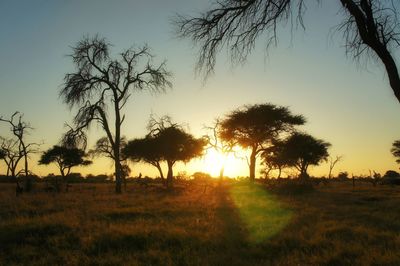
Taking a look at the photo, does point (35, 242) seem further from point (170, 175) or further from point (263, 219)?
point (170, 175)

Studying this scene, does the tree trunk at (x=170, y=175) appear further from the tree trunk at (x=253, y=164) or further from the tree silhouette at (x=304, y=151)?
the tree silhouette at (x=304, y=151)

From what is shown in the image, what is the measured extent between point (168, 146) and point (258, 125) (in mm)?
9515

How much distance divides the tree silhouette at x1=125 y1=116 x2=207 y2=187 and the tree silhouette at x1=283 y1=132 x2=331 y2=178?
8.70 metres

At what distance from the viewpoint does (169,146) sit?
49906mm

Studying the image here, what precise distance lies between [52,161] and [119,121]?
3532 cm

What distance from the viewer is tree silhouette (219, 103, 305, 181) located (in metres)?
45.7

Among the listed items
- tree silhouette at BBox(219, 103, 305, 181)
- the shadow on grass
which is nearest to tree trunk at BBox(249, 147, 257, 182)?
tree silhouette at BBox(219, 103, 305, 181)

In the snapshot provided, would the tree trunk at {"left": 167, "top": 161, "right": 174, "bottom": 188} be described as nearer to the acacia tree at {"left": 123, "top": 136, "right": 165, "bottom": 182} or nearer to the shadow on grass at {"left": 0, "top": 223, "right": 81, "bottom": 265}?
the acacia tree at {"left": 123, "top": 136, "right": 165, "bottom": 182}

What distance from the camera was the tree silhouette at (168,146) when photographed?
49.2 meters

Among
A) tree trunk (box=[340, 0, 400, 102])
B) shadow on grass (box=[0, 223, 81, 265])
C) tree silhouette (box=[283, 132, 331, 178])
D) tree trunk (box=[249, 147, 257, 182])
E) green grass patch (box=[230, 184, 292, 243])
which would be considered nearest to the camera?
tree trunk (box=[340, 0, 400, 102])

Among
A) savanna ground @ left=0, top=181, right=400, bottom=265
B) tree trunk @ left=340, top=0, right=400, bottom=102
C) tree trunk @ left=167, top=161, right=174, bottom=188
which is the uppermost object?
tree trunk @ left=340, top=0, right=400, bottom=102

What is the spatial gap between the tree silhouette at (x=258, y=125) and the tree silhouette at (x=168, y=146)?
5677 mm

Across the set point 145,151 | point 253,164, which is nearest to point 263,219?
point 253,164

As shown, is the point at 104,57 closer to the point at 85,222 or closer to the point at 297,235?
the point at 85,222
